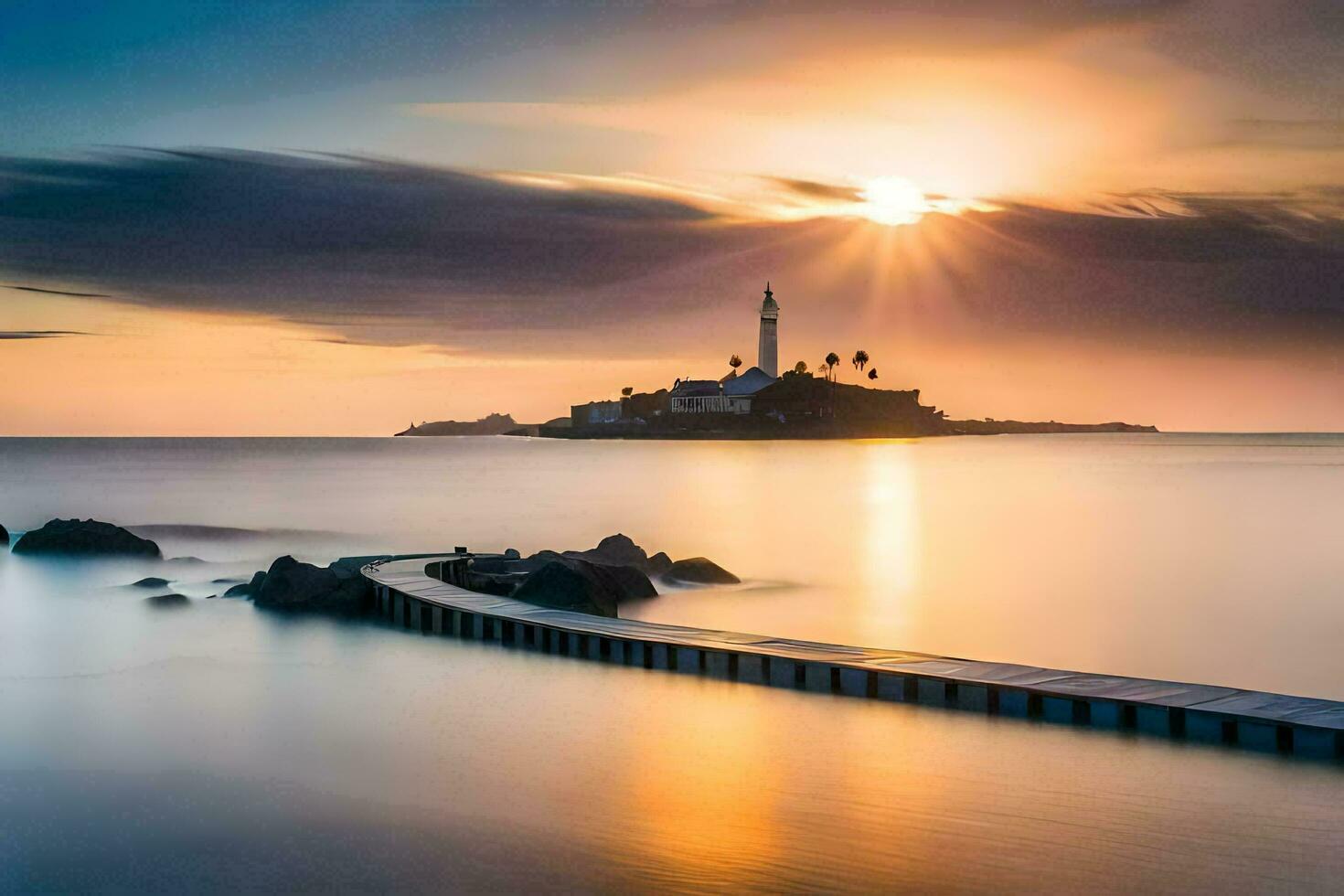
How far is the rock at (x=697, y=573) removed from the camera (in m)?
29.2

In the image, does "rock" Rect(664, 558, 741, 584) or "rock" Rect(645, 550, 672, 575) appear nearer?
"rock" Rect(664, 558, 741, 584)

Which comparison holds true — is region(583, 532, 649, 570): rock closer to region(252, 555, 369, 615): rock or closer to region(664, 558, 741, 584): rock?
region(664, 558, 741, 584): rock

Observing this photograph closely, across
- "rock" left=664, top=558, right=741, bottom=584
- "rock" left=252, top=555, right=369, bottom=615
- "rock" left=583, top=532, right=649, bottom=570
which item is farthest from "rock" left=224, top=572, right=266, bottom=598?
"rock" left=664, top=558, right=741, bottom=584

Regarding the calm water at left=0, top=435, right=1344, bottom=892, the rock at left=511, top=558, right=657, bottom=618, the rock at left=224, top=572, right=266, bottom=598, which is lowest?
the calm water at left=0, top=435, right=1344, bottom=892

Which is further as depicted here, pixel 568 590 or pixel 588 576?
pixel 588 576

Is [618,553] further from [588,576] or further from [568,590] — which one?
[568,590]

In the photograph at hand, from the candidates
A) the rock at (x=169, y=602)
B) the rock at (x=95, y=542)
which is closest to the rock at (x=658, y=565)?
the rock at (x=169, y=602)

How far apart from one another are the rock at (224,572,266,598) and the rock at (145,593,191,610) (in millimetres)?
828

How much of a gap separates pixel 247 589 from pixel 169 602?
5.33 ft

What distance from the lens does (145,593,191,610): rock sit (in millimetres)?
26250

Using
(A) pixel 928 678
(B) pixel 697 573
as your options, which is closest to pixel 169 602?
(B) pixel 697 573

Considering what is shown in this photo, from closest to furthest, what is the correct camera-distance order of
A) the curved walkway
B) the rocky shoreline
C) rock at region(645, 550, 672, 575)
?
the curved walkway < the rocky shoreline < rock at region(645, 550, 672, 575)

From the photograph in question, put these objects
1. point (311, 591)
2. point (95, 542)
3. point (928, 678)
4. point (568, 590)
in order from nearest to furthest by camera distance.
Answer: point (928, 678) → point (568, 590) → point (311, 591) → point (95, 542)

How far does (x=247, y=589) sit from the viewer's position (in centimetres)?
2658
